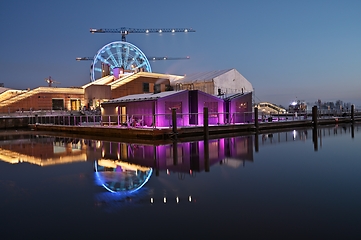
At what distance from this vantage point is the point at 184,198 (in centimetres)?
567

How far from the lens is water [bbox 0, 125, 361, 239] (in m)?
4.18

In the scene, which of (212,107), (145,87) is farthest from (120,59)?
(212,107)

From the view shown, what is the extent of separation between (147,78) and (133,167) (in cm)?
3393

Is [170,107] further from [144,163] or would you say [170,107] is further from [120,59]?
[120,59]

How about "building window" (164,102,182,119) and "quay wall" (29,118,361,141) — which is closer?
"quay wall" (29,118,361,141)

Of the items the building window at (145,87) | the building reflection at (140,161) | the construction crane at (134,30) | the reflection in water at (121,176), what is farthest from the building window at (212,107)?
the construction crane at (134,30)

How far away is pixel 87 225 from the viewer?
4426mm

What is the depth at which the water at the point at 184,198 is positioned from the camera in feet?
13.7

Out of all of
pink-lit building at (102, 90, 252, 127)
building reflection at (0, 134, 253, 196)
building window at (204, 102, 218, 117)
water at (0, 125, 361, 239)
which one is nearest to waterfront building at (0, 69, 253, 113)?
pink-lit building at (102, 90, 252, 127)

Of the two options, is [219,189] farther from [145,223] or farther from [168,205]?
[145,223]

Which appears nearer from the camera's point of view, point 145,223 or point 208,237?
point 208,237

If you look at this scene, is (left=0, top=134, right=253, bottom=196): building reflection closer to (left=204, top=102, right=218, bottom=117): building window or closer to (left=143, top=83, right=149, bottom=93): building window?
(left=204, top=102, right=218, bottom=117): building window

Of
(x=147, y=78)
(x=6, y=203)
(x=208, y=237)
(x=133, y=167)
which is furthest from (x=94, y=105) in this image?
(x=208, y=237)

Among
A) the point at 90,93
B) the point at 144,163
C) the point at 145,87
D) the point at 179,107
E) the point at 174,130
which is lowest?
the point at 144,163
